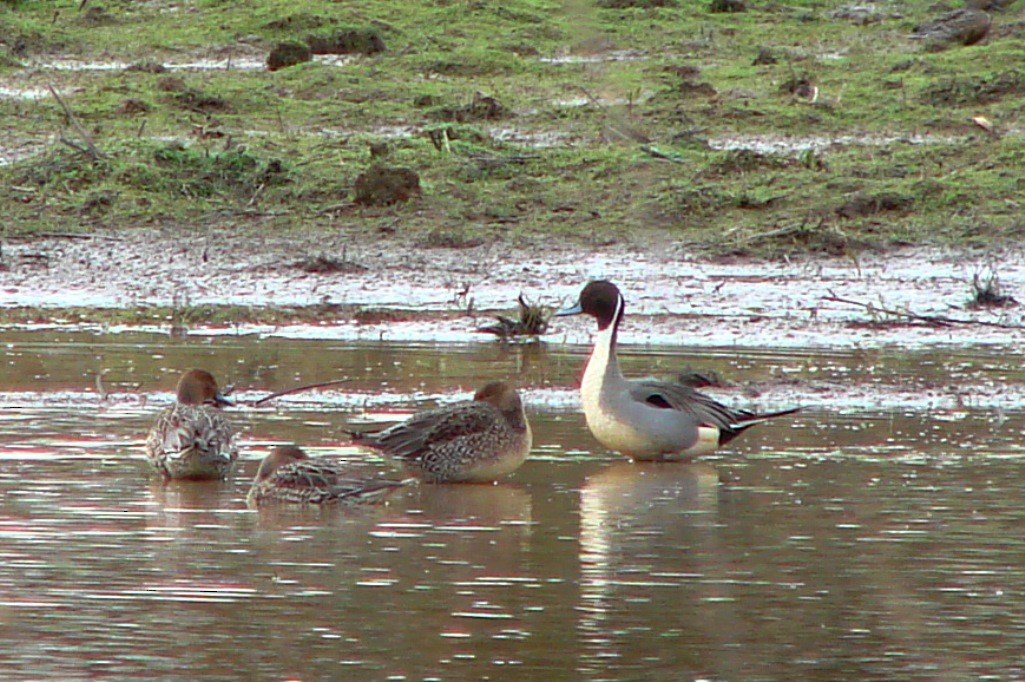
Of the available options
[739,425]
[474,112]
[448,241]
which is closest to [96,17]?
[474,112]

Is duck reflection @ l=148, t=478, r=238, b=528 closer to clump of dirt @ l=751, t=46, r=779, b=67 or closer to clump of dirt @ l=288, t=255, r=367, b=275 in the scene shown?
clump of dirt @ l=288, t=255, r=367, b=275

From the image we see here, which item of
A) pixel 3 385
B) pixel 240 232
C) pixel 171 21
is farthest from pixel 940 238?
pixel 171 21

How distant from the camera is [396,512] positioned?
307 inches

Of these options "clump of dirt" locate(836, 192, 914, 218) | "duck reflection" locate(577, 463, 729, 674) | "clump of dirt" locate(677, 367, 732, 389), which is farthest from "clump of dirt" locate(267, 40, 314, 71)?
"duck reflection" locate(577, 463, 729, 674)

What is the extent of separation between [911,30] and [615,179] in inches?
391

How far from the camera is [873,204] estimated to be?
54.4 ft

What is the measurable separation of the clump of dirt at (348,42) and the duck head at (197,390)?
16.4 meters

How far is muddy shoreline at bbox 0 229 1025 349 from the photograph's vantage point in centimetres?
1292

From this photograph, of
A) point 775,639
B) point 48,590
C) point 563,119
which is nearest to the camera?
point 775,639

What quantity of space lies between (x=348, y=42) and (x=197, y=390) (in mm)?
16641

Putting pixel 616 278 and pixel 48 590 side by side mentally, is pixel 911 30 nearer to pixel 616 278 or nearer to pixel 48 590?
pixel 616 278

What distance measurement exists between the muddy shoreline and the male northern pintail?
185 inches

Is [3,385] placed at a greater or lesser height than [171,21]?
lesser

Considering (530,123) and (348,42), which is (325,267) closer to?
(530,123)
